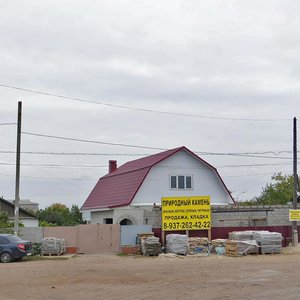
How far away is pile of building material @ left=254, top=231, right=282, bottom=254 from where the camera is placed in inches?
1226

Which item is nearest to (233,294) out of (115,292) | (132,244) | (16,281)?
(115,292)

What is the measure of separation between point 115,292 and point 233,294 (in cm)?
331

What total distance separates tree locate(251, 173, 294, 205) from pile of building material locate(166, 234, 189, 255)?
3359 centimetres

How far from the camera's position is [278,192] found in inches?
2596

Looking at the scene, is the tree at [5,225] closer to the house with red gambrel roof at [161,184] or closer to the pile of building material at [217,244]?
the house with red gambrel roof at [161,184]

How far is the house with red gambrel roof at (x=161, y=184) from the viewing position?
4169cm

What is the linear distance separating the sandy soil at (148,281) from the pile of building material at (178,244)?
4373 millimetres

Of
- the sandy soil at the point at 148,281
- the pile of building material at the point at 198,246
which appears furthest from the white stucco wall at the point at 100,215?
the sandy soil at the point at 148,281

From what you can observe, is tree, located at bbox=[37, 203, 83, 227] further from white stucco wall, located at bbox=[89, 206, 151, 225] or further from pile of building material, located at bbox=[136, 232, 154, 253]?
pile of building material, located at bbox=[136, 232, 154, 253]

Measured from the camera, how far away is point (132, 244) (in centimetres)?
3338

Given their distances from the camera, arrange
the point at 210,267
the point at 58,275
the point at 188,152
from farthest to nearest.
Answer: the point at 188,152, the point at 210,267, the point at 58,275

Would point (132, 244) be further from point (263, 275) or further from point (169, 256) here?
point (263, 275)

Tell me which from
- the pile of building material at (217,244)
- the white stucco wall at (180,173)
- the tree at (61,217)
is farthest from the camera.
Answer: the tree at (61,217)

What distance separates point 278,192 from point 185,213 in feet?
113
